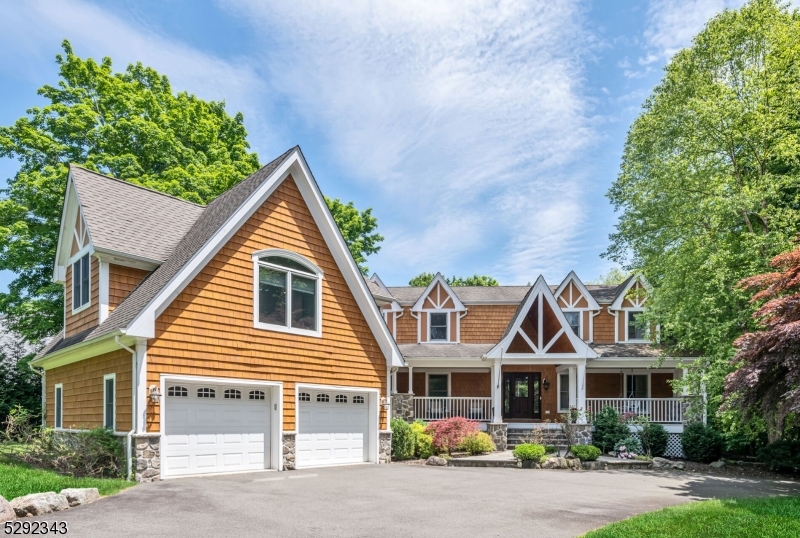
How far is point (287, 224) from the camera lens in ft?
50.6

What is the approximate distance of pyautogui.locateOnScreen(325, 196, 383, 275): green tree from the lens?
3059cm

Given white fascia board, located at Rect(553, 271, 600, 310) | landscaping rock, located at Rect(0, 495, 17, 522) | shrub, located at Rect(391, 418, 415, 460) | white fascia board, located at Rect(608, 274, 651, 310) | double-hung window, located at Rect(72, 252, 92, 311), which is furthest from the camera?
white fascia board, located at Rect(553, 271, 600, 310)

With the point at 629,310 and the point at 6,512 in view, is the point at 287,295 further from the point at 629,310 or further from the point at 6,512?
the point at 629,310

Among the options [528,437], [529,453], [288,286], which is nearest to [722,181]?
[529,453]

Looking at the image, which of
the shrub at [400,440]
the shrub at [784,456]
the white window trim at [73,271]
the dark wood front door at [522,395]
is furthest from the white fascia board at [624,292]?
the white window trim at [73,271]

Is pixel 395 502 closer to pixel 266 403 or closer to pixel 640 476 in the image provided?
pixel 266 403

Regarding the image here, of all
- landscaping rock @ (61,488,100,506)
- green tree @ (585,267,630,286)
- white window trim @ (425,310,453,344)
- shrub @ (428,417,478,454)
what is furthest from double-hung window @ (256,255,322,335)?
green tree @ (585,267,630,286)

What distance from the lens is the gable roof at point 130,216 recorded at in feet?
45.2

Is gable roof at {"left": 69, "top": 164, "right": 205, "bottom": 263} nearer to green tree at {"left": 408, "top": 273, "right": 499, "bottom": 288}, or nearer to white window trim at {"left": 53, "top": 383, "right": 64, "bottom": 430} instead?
white window trim at {"left": 53, "top": 383, "right": 64, "bottom": 430}

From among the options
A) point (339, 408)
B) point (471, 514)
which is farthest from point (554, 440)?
point (471, 514)

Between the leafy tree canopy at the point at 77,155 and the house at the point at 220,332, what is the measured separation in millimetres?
6222

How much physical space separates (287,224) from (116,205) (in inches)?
163

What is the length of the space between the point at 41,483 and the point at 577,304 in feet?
67.3

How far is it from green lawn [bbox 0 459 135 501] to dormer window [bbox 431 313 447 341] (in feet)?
54.4
